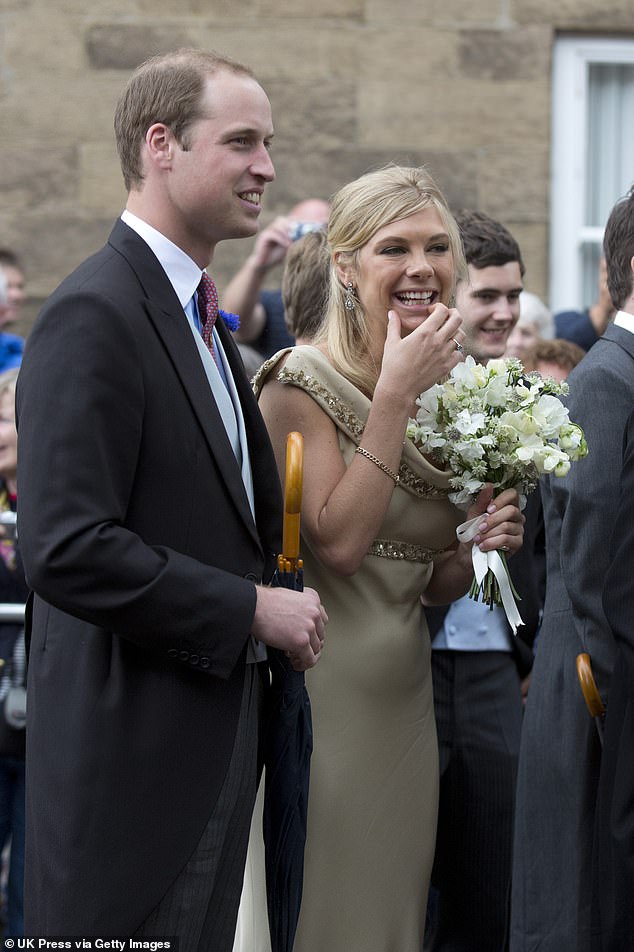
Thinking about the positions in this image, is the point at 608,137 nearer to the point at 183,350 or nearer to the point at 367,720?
the point at 367,720

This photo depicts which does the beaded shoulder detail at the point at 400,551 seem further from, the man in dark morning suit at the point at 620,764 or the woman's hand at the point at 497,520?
the man in dark morning suit at the point at 620,764

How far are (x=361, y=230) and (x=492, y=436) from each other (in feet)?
2.06

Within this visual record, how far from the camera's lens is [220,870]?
8.73 ft

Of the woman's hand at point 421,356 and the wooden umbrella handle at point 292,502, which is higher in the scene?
the woman's hand at point 421,356

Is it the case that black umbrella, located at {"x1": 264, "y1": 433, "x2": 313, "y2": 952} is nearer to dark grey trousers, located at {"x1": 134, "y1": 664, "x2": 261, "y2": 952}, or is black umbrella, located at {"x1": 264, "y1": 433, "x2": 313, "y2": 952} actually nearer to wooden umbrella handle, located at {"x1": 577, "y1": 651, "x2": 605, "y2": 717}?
dark grey trousers, located at {"x1": 134, "y1": 664, "x2": 261, "y2": 952}

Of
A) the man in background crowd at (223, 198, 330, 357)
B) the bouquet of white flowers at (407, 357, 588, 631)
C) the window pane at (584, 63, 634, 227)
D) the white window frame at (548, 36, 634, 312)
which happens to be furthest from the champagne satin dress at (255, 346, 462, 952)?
the window pane at (584, 63, 634, 227)

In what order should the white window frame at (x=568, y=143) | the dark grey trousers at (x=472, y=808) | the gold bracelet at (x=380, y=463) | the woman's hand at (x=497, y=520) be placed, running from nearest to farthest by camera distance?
the gold bracelet at (x=380, y=463), the woman's hand at (x=497, y=520), the dark grey trousers at (x=472, y=808), the white window frame at (x=568, y=143)

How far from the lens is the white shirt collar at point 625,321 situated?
12.4 ft

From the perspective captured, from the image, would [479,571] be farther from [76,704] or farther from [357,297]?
[76,704]

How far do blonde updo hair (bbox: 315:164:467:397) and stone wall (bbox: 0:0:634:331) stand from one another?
12.3ft

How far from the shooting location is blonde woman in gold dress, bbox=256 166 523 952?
3164mm

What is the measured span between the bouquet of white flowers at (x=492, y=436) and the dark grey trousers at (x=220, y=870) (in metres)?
0.73

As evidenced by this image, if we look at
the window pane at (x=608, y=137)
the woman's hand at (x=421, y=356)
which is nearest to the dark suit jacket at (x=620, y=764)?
the woman's hand at (x=421, y=356)

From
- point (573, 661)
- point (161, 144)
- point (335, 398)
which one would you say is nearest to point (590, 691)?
point (573, 661)
